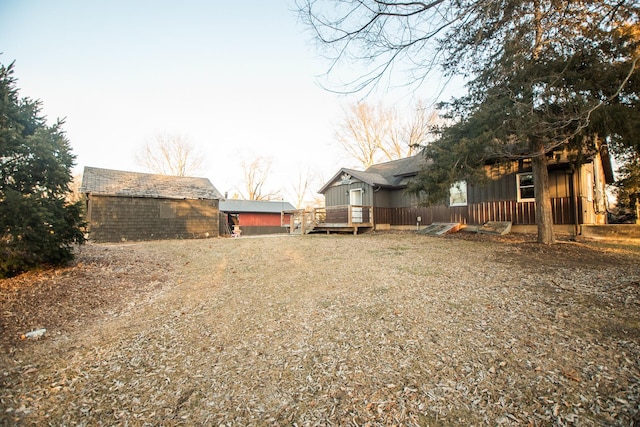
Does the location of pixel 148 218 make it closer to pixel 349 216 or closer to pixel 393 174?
pixel 349 216

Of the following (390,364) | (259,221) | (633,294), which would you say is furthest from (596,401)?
(259,221)

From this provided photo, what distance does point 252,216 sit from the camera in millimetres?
31359

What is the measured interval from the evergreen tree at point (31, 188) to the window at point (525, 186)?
15963 mm

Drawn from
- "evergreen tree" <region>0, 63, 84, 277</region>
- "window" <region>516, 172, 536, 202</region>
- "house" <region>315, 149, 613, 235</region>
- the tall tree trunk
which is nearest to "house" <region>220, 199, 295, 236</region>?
"house" <region>315, 149, 613, 235</region>

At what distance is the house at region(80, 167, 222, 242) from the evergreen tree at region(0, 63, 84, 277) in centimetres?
1153

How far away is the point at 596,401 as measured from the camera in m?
2.31

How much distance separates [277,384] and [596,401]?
2594mm

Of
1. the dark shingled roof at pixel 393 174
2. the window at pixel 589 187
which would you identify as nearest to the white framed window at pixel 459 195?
the dark shingled roof at pixel 393 174

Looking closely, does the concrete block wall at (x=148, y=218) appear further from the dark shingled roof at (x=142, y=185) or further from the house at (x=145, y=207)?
the dark shingled roof at (x=142, y=185)

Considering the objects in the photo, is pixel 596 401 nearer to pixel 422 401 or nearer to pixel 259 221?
pixel 422 401

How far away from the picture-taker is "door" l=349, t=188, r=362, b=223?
688 inches

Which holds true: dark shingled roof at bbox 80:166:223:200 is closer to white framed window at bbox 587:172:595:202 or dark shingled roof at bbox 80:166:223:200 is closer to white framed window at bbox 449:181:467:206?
white framed window at bbox 449:181:467:206

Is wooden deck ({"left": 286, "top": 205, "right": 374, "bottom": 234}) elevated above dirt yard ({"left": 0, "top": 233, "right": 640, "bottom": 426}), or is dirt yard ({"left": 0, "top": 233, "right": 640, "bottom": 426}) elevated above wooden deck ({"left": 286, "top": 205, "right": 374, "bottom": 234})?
wooden deck ({"left": 286, "top": 205, "right": 374, "bottom": 234})

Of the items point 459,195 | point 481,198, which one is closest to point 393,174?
point 459,195
